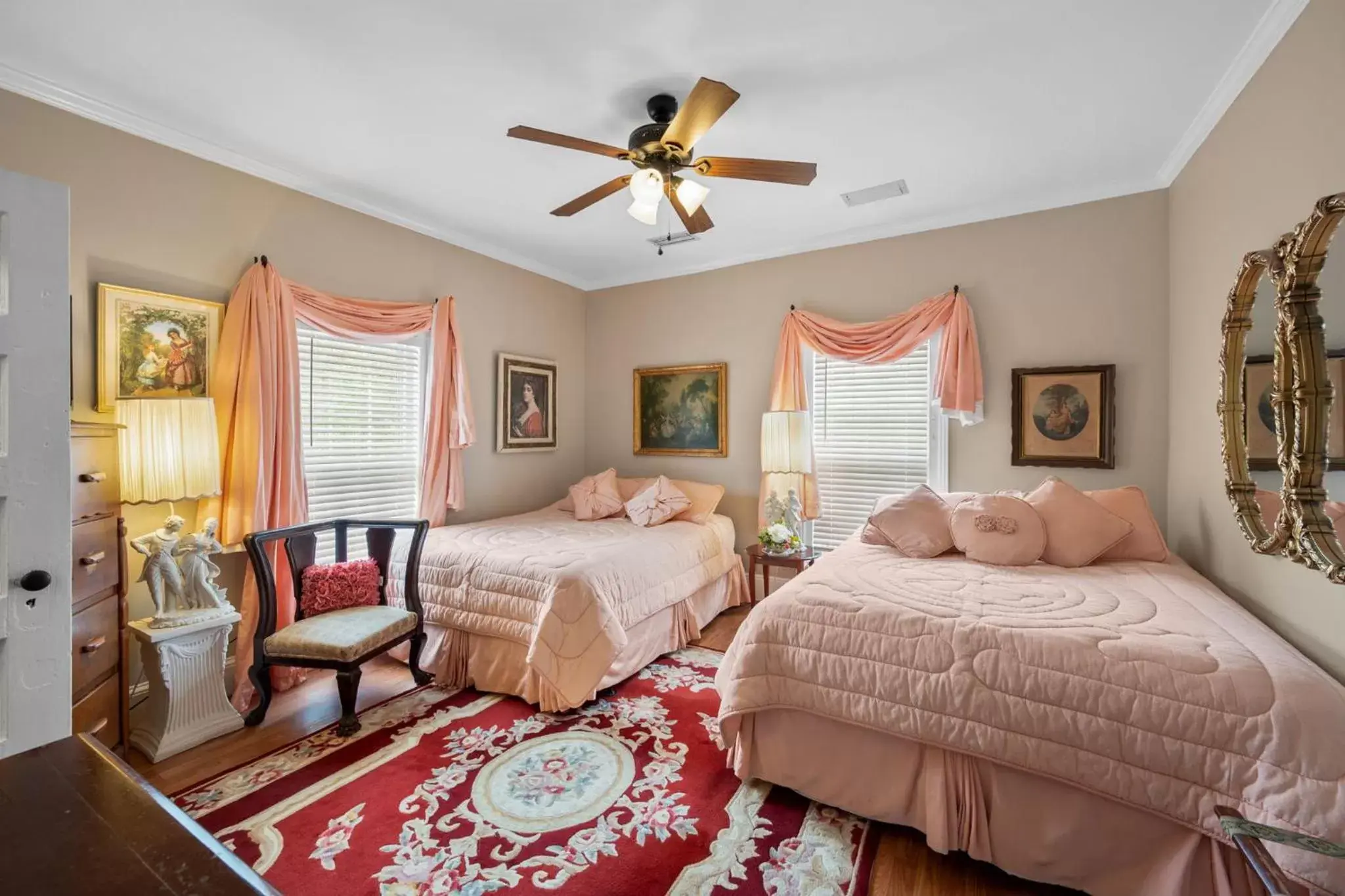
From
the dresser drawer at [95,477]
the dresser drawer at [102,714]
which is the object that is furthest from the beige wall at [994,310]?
the dresser drawer at [102,714]

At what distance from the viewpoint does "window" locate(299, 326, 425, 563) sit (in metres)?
3.28

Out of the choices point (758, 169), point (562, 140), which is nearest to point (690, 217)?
point (758, 169)

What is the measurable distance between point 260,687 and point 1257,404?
4.19 m

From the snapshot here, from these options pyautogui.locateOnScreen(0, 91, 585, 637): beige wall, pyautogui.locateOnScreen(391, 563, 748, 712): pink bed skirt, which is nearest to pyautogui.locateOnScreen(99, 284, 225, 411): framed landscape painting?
pyautogui.locateOnScreen(0, 91, 585, 637): beige wall

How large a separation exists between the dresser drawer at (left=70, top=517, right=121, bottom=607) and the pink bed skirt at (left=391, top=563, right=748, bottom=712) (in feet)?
4.33

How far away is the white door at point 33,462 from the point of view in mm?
1376

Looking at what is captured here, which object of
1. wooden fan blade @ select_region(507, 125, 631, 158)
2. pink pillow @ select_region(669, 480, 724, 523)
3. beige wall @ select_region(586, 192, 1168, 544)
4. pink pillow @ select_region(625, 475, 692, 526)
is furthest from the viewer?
pink pillow @ select_region(669, 480, 724, 523)

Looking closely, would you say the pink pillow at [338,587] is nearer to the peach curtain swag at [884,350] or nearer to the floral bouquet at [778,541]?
the floral bouquet at [778,541]

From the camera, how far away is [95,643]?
6.54 ft

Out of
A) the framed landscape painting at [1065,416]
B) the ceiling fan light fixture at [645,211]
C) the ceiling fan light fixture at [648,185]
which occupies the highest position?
the ceiling fan light fixture at [648,185]

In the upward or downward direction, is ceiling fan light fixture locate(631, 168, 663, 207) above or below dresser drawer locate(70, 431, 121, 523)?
above

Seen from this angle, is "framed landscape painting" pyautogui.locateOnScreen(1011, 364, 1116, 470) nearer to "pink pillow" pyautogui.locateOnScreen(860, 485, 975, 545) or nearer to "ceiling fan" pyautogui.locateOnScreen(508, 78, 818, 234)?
"pink pillow" pyautogui.locateOnScreen(860, 485, 975, 545)

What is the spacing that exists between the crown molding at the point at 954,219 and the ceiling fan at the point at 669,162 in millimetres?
1706

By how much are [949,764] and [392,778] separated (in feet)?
6.61
